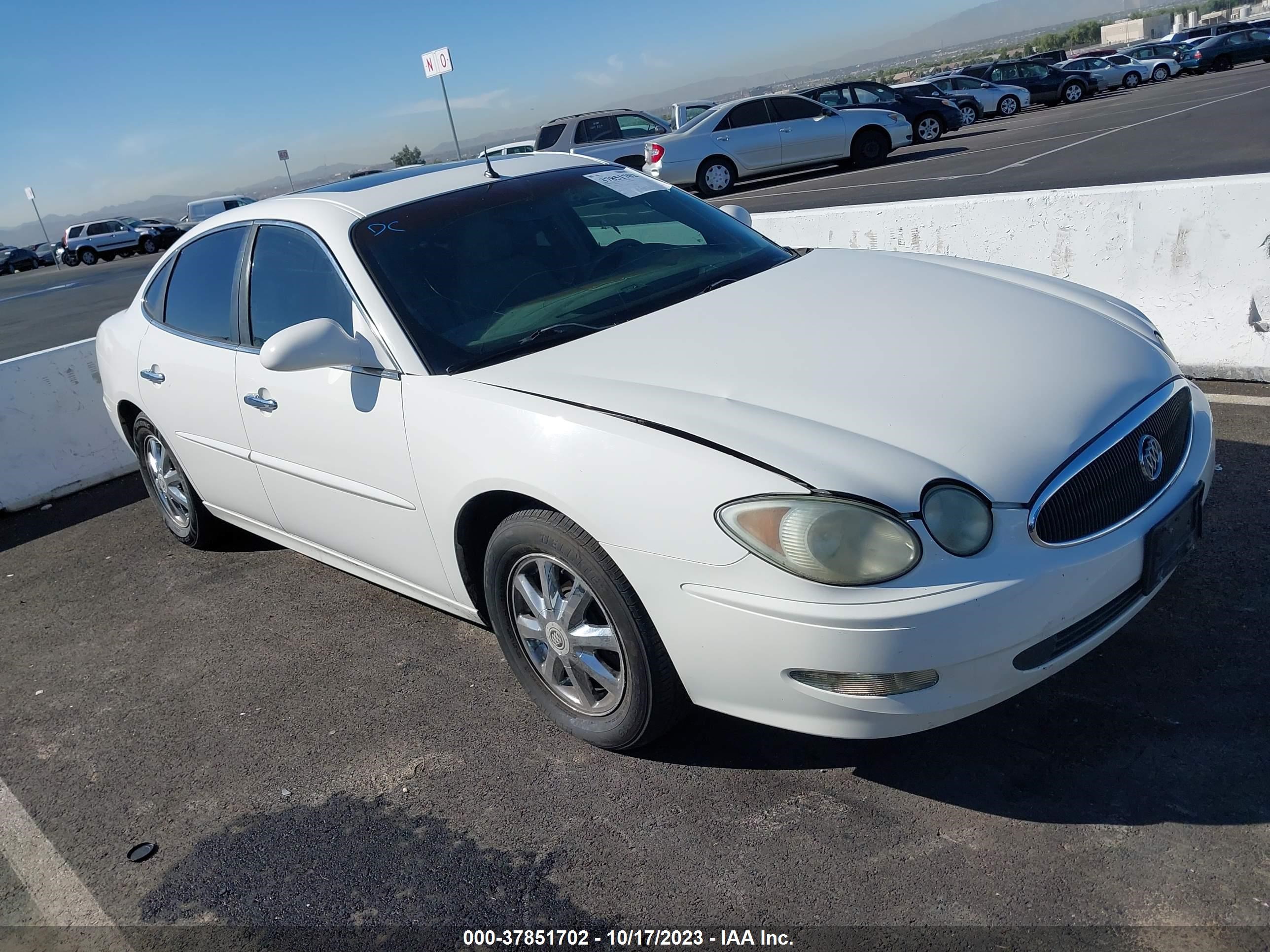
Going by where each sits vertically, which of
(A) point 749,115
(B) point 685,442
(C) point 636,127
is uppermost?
(C) point 636,127

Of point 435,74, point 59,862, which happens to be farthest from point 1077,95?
point 59,862

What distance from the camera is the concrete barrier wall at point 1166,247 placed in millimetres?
4859

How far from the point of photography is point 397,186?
384 cm

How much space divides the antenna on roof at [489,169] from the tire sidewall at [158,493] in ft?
6.53

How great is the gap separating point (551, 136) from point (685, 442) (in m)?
19.2

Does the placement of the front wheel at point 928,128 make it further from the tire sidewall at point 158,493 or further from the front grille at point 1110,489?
the front grille at point 1110,489

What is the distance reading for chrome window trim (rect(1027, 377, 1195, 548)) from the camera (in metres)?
2.35

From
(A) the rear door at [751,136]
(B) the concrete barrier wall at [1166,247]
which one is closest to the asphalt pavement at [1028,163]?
(A) the rear door at [751,136]

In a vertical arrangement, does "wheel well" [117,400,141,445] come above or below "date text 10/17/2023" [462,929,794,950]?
above

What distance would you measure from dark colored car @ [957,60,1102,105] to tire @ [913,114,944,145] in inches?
415

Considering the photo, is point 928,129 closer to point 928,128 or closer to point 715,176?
point 928,128

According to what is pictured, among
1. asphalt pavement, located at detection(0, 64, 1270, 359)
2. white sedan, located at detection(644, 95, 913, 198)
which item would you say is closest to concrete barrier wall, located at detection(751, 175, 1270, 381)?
asphalt pavement, located at detection(0, 64, 1270, 359)

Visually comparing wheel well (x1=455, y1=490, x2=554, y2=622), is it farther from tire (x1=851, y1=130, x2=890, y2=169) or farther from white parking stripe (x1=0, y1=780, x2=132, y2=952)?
tire (x1=851, y1=130, x2=890, y2=169)

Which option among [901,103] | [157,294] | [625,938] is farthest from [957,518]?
[901,103]
